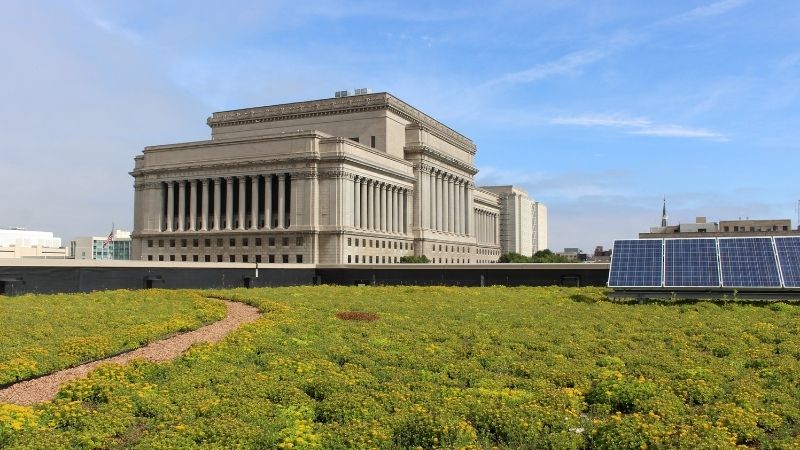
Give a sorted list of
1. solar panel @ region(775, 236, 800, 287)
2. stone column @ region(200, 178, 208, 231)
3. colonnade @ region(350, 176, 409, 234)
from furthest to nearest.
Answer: stone column @ region(200, 178, 208, 231)
colonnade @ region(350, 176, 409, 234)
solar panel @ region(775, 236, 800, 287)

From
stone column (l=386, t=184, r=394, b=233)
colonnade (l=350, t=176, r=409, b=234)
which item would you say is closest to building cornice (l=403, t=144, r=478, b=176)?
colonnade (l=350, t=176, r=409, b=234)

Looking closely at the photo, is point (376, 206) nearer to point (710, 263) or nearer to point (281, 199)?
point (281, 199)

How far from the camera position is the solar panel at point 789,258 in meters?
35.9

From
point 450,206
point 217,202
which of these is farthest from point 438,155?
point 217,202

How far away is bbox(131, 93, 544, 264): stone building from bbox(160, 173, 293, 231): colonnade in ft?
0.54

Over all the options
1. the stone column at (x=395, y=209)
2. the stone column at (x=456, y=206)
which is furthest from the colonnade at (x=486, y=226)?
the stone column at (x=395, y=209)

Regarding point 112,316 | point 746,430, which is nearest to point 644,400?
point 746,430

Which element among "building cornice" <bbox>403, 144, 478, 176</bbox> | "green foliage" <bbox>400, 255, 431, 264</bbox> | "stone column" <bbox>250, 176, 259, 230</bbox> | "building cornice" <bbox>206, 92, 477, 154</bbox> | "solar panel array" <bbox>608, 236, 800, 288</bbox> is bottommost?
"solar panel array" <bbox>608, 236, 800, 288</bbox>

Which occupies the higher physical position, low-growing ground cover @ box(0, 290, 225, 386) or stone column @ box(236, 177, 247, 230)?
stone column @ box(236, 177, 247, 230)

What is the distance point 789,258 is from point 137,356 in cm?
3419

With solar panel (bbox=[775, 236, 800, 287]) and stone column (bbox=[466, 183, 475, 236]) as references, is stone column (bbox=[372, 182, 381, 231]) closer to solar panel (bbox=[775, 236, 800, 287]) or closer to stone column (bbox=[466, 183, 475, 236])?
stone column (bbox=[466, 183, 475, 236])

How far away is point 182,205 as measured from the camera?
110 m

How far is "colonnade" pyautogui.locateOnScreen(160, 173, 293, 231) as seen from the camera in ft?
341

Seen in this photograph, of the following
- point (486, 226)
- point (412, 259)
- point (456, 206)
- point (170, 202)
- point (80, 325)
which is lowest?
point (80, 325)
